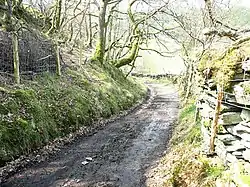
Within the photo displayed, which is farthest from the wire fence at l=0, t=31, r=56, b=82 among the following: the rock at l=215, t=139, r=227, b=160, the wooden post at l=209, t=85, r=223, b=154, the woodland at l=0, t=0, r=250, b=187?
the rock at l=215, t=139, r=227, b=160

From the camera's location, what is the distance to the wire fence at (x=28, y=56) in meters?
13.0

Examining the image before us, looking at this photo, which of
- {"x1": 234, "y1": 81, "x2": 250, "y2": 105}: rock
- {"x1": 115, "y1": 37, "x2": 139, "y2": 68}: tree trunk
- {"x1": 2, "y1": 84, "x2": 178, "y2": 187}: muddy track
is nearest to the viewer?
{"x1": 234, "y1": 81, "x2": 250, "y2": 105}: rock

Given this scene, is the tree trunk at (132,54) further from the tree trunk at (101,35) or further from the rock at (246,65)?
the rock at (246,65)

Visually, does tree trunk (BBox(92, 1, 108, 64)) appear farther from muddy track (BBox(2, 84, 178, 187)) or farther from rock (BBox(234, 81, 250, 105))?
rock (BBox(234, 81, 250, 105))

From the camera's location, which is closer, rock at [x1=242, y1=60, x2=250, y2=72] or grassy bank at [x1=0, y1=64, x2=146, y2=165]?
rock at [x1=242, y1=60, x2=250, y2=72]

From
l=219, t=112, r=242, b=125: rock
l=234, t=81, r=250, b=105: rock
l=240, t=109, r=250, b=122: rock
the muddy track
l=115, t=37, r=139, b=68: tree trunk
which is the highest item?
l=115, t=37, r=139, b=68: tree trunk

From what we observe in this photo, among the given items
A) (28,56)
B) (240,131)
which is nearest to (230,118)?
(240,131)

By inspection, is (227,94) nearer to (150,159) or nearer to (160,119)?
(150,159)

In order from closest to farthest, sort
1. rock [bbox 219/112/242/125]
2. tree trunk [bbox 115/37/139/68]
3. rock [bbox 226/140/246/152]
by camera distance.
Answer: rock [bbox 226/140/246/152] → rock [bbox 219/112/242/125] → tree trunk [bbox 115/37/139/68]

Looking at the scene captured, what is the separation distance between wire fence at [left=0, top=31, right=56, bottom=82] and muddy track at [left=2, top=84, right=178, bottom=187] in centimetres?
409

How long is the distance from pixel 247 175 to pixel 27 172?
6045 millimetres

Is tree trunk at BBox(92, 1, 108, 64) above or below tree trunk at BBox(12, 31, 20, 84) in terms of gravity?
above

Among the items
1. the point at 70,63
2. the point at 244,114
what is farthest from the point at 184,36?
the point at 244,114

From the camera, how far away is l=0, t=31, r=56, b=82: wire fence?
1298 cm
